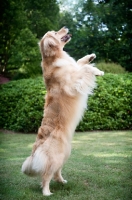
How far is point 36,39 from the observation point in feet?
16.7

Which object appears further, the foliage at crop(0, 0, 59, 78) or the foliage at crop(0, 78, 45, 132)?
the foliage at crop(0, 78, 45, 132)

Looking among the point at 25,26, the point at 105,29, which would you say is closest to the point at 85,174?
the point at 105,29

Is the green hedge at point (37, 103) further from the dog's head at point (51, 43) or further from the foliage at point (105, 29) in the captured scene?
the dog's head at point (51, 43)

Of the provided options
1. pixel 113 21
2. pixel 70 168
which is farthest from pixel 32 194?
pixel 113 21

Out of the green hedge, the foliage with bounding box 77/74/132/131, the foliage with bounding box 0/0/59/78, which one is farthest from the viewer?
the green hedge

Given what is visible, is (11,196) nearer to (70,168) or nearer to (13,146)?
(70,168)

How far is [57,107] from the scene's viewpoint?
9.75 ft

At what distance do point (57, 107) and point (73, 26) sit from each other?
67.3 inches

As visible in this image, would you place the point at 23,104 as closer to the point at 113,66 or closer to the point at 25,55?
the point at 25,55

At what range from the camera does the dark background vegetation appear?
304 cm

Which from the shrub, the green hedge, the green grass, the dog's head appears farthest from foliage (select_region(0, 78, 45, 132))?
the dog's head

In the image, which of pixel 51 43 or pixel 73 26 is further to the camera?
pixel 73 26

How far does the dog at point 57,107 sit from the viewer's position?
2.80m

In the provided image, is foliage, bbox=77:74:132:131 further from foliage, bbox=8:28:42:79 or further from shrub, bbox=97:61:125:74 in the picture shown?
foliage, bbox=8:28:42:79
